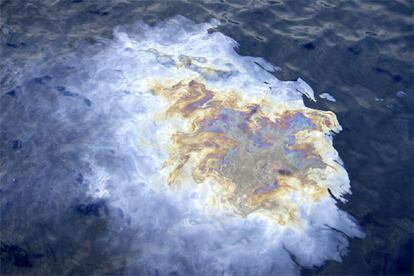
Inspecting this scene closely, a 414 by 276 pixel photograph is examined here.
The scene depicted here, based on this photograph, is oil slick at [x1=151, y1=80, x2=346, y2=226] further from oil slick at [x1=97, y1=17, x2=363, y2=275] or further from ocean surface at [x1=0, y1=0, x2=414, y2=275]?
ocean surface at [x1=0, y1=0, x2=414, y2=275]

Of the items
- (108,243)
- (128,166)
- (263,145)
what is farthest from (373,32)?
(108,243)

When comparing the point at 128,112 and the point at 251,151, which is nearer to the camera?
the point at 251,151

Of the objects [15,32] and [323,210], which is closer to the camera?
[323,210]

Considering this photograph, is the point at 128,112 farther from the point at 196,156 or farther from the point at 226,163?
the point at 226,163

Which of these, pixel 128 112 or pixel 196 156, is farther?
pixel 128 112

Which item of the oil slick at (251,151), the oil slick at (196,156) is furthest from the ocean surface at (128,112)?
the oil slick at (251,151)

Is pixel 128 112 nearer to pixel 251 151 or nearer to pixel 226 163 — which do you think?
pixel 226 163

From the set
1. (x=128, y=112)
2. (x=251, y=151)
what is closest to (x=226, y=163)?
(x=251, y=151)

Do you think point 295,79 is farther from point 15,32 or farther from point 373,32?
point 15,32
